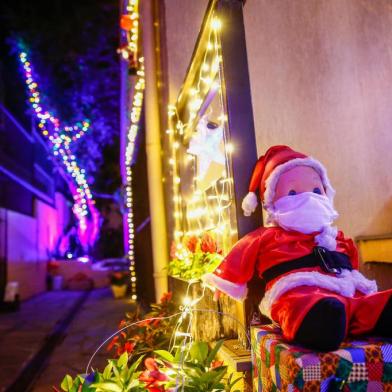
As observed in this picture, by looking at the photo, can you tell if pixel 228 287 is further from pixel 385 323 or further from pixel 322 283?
pixel 385 323

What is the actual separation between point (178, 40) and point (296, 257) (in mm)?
4011

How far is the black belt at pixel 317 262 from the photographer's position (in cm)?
204

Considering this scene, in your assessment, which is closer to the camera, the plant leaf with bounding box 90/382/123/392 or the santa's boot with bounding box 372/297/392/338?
the santa's boot with bounding box 372/297/392/338

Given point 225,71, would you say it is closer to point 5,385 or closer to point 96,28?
point 5,385

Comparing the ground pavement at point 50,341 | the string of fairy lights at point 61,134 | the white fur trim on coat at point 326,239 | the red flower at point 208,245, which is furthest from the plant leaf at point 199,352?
the string of fairy lights at point 61,134

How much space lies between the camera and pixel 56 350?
17.9 ft

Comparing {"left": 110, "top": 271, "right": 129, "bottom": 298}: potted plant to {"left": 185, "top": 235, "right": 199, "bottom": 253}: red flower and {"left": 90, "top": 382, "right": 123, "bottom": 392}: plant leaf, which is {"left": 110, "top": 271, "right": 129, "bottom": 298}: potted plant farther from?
{"left": 90, "top": 382, "right": 123, "bottom": 392}: plant leaf

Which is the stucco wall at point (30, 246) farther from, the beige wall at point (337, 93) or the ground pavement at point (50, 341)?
the beige wall at point (337, 93)

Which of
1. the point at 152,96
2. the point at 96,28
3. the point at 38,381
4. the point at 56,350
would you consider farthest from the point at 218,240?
the point at 96,28

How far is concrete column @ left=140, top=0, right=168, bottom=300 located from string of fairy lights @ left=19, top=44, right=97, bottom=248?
374 inches

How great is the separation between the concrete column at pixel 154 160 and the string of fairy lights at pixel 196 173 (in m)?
0.23

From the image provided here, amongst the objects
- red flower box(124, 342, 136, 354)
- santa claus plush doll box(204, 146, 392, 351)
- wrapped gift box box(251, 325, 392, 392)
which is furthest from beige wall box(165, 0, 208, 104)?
wrapped gift box box(251, 325, 392, 392)

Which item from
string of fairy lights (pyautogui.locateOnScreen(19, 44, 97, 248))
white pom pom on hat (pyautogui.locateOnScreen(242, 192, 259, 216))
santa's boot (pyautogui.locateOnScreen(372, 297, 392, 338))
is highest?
string of fairy lights (pyautogui.locateOnScreen(19, 44, 97, 248))

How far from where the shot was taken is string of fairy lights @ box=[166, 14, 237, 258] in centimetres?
261
